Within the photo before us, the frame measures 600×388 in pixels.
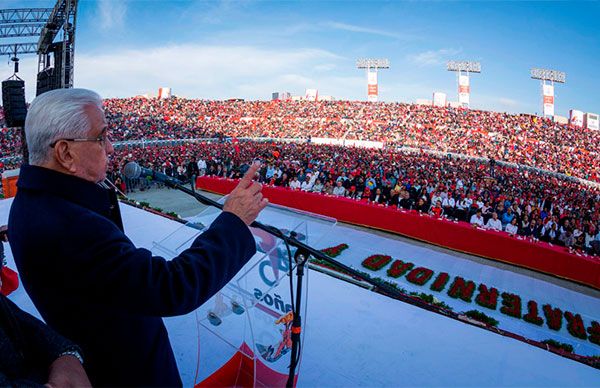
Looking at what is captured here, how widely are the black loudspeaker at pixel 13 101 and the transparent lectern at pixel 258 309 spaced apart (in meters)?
11.7

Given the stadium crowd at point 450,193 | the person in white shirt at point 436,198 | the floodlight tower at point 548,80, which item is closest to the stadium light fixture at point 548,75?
the floodlight tower at point 548,80

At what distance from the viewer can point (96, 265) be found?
1.14 m

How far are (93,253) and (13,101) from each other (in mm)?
13272

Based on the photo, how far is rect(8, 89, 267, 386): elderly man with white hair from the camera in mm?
1151

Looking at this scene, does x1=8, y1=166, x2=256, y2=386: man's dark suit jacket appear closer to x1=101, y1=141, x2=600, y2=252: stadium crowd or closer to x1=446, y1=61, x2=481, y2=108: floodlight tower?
x1=101, y1=141, x2=600, y2=252: stadium crowd

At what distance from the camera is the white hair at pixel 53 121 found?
1260 mm

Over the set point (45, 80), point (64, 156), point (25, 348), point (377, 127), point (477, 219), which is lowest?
point (477, 219)

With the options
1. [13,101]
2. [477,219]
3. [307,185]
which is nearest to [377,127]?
[307,185]

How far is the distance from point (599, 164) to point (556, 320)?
3772 centimetres

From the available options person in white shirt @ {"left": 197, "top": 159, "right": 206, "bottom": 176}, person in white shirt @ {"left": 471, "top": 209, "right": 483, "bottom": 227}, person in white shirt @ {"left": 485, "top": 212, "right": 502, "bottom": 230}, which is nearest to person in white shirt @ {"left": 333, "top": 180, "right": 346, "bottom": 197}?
person in white shirt @ {"left": 471, "top": 209, "right": 483, "bottom": 227}

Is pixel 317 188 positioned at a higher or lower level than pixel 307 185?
lower

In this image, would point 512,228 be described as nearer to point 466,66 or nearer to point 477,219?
point 477,219

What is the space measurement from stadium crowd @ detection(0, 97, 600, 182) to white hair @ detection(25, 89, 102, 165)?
37532mm

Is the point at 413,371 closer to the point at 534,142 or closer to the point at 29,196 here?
the point at 29,196
